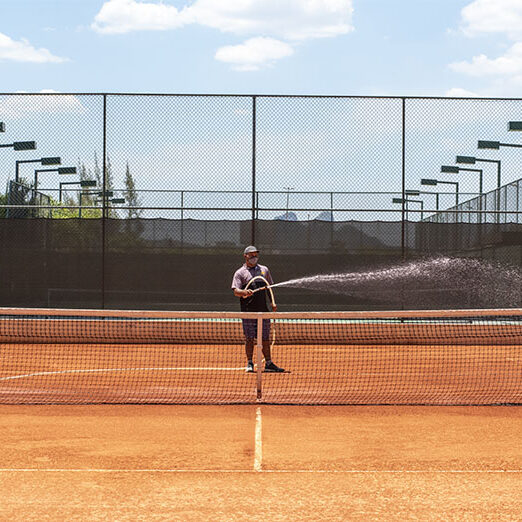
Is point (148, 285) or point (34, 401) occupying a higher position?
point (148, 285)

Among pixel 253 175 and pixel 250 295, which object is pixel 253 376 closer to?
pixel 250 295

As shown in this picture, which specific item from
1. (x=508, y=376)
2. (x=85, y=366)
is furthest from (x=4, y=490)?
(x=508, y=376)

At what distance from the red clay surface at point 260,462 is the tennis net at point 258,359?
0.80m

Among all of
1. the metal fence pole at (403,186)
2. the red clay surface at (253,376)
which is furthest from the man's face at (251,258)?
the metal fence pole at (403,186)

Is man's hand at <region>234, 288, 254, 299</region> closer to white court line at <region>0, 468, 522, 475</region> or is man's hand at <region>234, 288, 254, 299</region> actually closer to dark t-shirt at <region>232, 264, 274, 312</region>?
dark t-shirt at <region>232, 264, 274, 312</region>

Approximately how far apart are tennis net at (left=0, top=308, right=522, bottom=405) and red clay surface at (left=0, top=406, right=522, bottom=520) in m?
0.80

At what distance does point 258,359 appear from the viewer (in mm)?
8219

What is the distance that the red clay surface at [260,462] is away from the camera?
452 centimetres

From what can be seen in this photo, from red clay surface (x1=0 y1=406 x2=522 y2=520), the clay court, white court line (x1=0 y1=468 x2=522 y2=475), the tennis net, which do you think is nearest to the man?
the tennis net

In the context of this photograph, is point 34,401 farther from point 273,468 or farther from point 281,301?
point 281,301

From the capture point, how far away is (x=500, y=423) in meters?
7.29

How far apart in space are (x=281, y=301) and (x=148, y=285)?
256 centimetres

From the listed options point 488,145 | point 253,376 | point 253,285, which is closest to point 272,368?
point 253,376

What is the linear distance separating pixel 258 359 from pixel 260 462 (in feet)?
8.60
